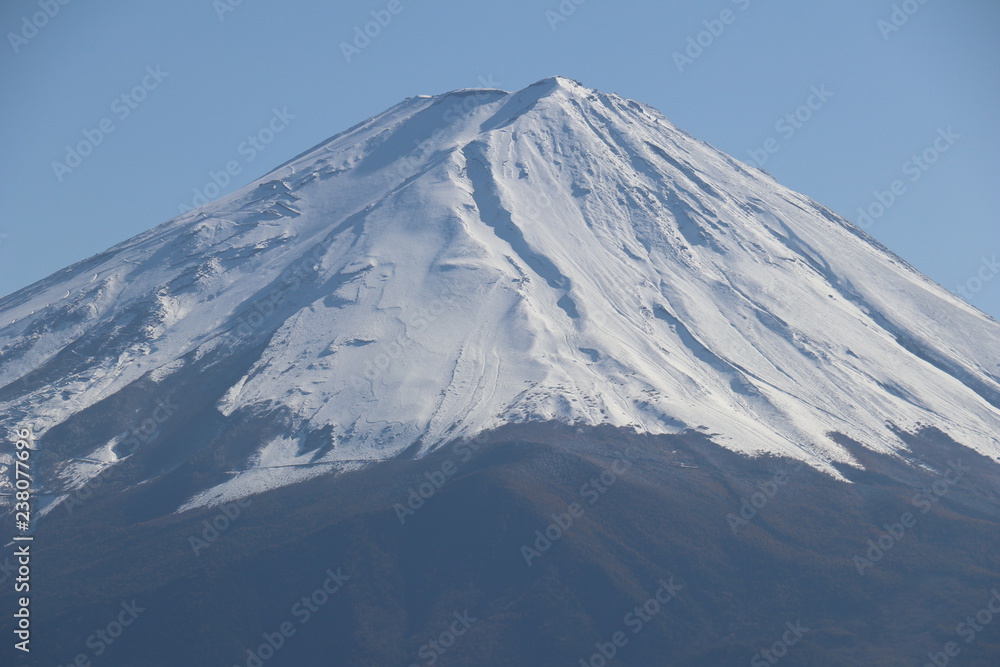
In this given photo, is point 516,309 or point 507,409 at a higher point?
point 516,309

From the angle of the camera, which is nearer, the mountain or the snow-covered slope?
the mountain

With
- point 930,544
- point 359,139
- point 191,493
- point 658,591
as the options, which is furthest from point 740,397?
point 359,139

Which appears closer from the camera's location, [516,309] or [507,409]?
[507,409]

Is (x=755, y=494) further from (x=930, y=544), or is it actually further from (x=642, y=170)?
(x=642, y=170)
